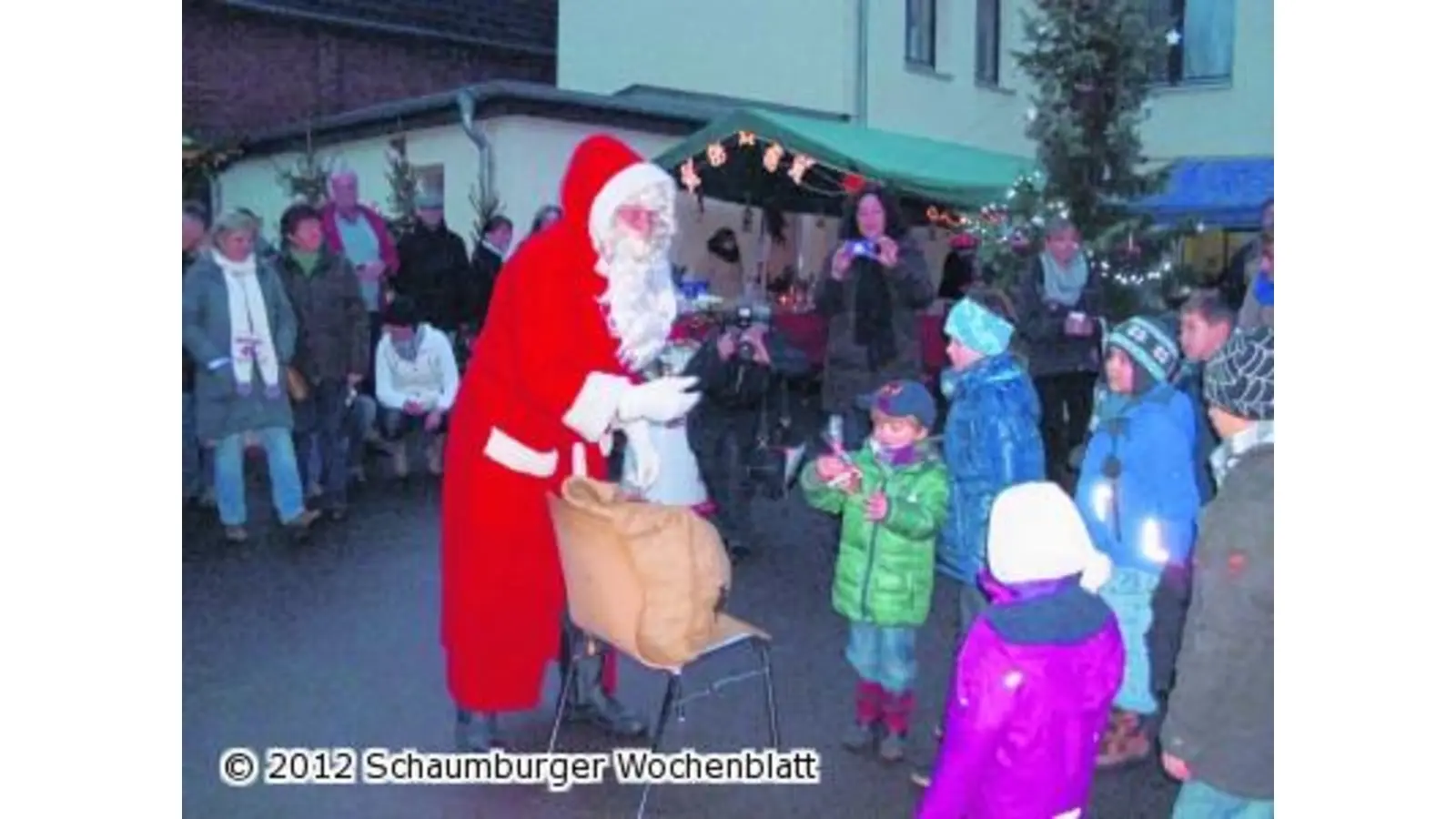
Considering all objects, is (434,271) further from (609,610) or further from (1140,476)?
(1140,476)

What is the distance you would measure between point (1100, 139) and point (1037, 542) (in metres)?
1.61

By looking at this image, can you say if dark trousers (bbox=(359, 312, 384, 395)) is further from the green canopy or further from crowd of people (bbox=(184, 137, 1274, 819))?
the green canopy

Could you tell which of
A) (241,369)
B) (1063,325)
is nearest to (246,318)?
(241,369)

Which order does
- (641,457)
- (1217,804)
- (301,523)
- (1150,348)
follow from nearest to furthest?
(1217,804) → (1150,348) → (641,457) → (301,523)

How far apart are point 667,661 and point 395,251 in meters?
1.77

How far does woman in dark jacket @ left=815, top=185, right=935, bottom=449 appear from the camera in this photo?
15.6ft

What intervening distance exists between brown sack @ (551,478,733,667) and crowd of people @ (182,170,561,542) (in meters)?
0.81

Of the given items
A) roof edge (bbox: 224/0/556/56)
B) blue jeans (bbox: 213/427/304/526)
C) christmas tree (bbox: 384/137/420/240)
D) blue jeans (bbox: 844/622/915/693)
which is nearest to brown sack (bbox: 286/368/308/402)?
blue jeans (bbox: 213/427/304/526)

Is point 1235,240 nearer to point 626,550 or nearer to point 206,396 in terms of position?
point 626,550

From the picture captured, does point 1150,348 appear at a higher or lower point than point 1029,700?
higher

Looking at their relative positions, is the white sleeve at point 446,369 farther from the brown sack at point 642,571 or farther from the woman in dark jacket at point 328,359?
the brown sack at point 642,571

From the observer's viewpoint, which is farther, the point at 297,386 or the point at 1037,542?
the point at 297,386

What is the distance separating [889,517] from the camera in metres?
3.66
